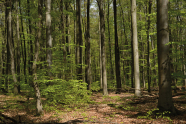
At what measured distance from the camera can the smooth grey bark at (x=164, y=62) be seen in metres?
5.46

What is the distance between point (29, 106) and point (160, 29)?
24.7 feet

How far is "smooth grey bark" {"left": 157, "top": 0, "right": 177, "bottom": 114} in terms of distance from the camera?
17.9 ft

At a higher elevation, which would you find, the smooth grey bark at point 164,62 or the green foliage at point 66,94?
the smooth grey bark at point 164,62

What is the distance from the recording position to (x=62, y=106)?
27.4ft

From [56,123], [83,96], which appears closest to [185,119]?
[56,123]

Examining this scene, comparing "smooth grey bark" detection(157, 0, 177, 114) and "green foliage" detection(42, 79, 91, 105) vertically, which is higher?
"smooth grey bark" detection(157, 0, 177, 114)

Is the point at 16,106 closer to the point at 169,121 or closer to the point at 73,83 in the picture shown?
the point at 73,83

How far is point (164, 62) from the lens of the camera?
556cm

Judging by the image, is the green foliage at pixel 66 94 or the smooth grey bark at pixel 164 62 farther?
the green foliage at pixel 66 94

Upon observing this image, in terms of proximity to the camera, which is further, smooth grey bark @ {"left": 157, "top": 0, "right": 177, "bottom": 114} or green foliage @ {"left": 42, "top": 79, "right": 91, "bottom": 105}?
green foliage @ {"left": 42, "top": 79, "right": 91, "bottom": 105}

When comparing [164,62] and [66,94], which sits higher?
[164,62]

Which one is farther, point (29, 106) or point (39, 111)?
point (29, 106)

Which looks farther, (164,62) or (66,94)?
(66,94)

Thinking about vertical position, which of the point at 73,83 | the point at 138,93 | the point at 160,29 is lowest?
the point at 138,93
